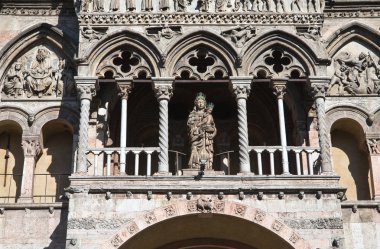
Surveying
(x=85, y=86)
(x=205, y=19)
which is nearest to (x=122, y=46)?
(x=85, y=86)

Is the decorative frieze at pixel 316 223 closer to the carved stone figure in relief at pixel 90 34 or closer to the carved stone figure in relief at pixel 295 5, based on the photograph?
the carved stone figure in relief at pixel 295 5

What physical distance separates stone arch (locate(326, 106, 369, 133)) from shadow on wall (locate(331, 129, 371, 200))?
67cm

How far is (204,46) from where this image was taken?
693 inches

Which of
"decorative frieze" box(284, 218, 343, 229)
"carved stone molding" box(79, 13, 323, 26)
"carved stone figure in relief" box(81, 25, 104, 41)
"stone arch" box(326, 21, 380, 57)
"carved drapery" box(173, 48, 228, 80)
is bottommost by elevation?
"decorative frieze" box(284, 218, 343, 229)

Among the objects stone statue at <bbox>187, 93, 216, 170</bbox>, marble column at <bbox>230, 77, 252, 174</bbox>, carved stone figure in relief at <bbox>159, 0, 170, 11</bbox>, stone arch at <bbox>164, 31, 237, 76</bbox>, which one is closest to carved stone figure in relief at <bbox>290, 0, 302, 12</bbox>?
stone arch at <bbox>164, 31, 237, 76</bbox>

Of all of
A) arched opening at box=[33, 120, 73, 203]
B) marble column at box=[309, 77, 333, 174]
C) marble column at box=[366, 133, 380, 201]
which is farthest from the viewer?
arched opening at box=[33, 120, 73, 203]

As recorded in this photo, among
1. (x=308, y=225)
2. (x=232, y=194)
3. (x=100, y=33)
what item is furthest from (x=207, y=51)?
(x=308, y=225)

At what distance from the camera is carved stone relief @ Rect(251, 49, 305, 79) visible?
17406 millimetres

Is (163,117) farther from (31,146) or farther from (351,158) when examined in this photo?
(351,158)

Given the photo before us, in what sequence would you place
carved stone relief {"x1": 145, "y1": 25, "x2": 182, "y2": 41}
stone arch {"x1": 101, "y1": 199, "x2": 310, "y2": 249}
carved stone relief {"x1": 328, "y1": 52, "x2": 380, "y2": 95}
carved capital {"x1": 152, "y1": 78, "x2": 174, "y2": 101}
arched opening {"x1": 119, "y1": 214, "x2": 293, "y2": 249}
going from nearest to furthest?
1. stone arch {"x1": 101, "y1": 199, "x2": 310, "y2": 249}
2. arched opening {"x1": 119, "y1": 214, "x2": 293, "y2": 249}
3. carved capital {"x1": 152, "y1": 78, "x2": 174, "y2": 101}
4. carved stone relief {"x1": 145, "y1": 25, "x2": 182, "y2": 41}
5. carved stone relief {"x1": 328, "y1": 52, "x2": 380, "y2": 95}

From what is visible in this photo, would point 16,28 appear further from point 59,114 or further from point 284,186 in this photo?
point 284,186

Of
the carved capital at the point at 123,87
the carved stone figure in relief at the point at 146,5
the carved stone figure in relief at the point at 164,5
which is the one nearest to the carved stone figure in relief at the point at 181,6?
the carved stone figure in relief at the point at 164,5

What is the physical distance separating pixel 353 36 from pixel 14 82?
28.2 feet

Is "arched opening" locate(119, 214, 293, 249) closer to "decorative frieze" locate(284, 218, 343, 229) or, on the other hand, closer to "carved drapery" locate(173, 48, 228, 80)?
"decorative frieze" locate(284, 218, 343, 229)
